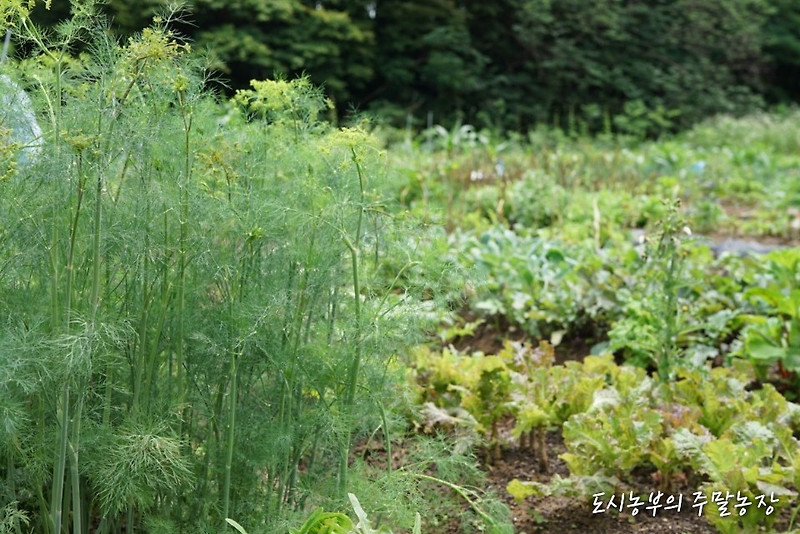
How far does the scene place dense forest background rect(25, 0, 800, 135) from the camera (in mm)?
15945

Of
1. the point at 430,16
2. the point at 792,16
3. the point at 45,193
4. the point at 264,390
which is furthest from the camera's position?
the point at 792,16

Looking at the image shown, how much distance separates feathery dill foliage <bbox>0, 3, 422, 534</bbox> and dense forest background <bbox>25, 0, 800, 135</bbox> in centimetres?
1328

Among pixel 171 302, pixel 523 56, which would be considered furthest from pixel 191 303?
pixel 523 56

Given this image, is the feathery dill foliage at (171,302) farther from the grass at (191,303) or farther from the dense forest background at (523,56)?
the dense forest background at (523,56)

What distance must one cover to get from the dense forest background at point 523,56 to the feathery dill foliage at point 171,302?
13.3 metres

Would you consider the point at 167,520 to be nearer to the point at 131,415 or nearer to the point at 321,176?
the point at 131,415

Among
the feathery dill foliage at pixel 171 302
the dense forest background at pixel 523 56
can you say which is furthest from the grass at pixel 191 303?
the dense forest background at pixel 523 56

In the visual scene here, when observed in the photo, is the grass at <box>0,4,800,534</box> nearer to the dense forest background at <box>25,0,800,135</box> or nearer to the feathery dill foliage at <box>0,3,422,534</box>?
the feathery dill foliage at <box>0,3,422,534</box>

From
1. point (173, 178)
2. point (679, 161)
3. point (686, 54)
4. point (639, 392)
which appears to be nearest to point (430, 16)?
point (686, 54)

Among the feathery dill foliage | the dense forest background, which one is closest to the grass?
the feathery dill foliage

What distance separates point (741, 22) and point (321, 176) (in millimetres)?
19574

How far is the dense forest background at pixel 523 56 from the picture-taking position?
15945 mm

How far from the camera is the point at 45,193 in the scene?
201 cm

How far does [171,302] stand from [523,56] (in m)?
18.0
